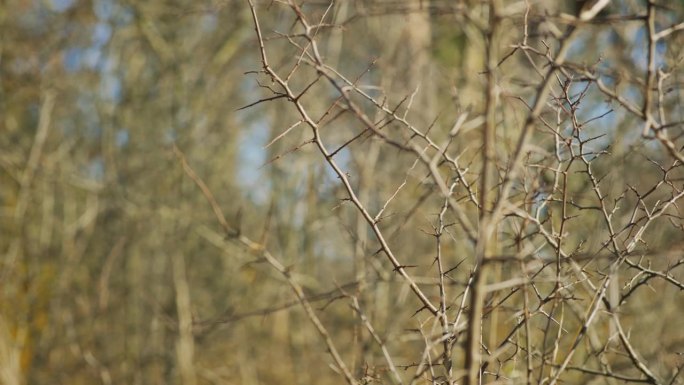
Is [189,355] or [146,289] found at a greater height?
[146,289]

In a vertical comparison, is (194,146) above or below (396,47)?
below

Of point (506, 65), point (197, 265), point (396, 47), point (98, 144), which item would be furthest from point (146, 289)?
point (506, 65)

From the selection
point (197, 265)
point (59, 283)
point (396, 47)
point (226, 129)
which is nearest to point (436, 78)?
point (396, 47)

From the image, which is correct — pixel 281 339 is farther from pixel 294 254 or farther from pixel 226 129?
pixel 226 129

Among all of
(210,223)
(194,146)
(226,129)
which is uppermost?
(226,129)

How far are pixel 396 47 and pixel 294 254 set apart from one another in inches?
101

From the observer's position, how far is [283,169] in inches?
352

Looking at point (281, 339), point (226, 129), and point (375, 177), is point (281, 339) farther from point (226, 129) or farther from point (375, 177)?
point (375, 177)

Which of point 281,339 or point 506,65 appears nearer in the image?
point 506,65

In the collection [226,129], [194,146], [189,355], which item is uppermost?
[226,129]

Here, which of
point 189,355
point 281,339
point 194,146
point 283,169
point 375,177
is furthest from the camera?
point 281,339

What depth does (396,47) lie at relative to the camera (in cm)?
803

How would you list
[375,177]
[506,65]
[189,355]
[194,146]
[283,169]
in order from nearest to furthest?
[506,65] < [375,177] < [189,355] < [194,146] < [283,169]

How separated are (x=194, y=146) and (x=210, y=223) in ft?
2.83
